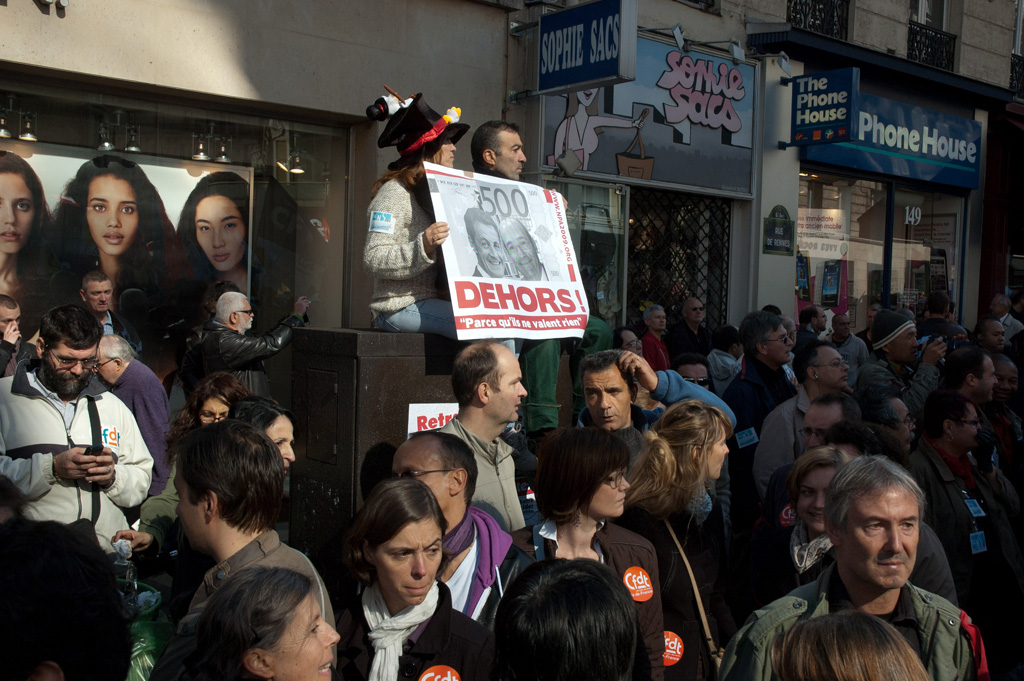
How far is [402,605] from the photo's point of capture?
2705mm

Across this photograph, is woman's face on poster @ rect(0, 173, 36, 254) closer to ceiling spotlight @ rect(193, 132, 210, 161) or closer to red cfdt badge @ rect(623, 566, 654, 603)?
ceiling spotlight @ rect(193, 132, 210, 161)

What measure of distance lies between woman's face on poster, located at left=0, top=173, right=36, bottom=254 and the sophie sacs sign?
482 cm

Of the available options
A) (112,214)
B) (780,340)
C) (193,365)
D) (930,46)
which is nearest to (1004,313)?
(930,46)

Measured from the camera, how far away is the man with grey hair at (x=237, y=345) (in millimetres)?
5941

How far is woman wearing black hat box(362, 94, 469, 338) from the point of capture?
412 centimetres

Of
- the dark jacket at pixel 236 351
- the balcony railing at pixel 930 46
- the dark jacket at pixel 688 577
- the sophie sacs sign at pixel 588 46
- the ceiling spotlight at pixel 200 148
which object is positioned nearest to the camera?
the dark jacket at pixel 688 577

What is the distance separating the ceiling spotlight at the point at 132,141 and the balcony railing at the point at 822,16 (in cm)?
872

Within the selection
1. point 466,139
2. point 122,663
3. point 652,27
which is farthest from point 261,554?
point 652,27

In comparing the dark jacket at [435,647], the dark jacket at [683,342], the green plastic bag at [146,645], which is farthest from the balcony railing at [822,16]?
the green plastic bag at [146,645]

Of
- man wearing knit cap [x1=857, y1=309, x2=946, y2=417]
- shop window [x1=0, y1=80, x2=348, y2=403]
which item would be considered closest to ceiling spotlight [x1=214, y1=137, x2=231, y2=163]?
shop window [x1=0, y1=80, x2=348, y2=403]

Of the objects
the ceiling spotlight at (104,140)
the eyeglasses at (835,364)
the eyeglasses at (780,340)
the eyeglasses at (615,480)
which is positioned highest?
the ceiling spotlight at (104,140)

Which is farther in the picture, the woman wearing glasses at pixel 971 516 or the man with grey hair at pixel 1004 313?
the man with grey hair at pixel 1004 313

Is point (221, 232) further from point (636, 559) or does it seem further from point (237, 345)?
point (636, 559)

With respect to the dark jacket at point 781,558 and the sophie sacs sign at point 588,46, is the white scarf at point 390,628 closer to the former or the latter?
the dark jacket at point 781,558
